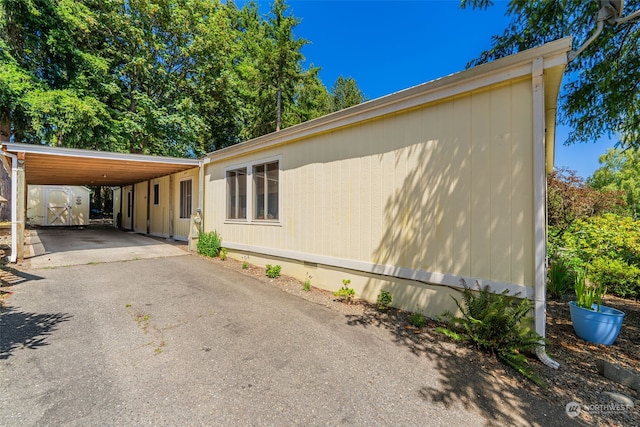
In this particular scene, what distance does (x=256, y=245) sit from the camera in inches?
266

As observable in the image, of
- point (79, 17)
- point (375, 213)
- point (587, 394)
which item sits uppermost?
point (79, 17)

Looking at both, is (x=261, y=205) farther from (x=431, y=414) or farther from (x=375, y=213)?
(x=431, y=414)

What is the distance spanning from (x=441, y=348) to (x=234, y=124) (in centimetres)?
1705

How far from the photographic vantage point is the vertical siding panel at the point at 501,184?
10.6 feet

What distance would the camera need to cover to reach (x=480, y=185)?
345 centimetres

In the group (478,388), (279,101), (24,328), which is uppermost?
(279,101)

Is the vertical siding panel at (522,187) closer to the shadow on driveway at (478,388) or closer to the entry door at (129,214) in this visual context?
the shadow on driveway at (478,388)

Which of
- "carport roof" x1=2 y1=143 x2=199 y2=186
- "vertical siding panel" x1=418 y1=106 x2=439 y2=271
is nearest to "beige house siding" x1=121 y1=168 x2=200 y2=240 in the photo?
"carport roof" x1=2 y1=143 x2=199 y2=186

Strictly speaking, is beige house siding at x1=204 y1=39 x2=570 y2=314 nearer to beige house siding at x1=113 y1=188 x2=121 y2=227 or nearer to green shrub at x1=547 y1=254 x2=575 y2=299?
green shrub at x1=547 y1=254 x2=575 y2=299

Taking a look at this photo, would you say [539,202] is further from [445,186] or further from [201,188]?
[201,188]

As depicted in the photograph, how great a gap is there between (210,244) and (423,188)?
19.8 feet

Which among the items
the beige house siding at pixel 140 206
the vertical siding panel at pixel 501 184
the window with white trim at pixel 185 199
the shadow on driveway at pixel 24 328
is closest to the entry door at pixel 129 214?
the beige house siding at pixel 140 206

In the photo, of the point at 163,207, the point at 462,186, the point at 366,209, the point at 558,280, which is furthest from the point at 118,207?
the point at 558,280

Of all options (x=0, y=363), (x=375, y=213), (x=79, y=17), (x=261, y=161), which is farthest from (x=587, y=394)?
(x=79, y=17)
